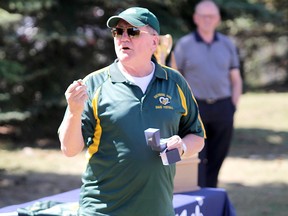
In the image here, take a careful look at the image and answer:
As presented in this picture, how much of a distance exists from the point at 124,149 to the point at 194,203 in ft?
5.70

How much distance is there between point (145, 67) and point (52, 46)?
302 inches

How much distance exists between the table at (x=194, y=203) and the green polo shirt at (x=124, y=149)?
123 cm

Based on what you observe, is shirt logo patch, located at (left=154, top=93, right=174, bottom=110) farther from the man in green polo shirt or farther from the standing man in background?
the standing man in background

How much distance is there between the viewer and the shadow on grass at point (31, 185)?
24.9 ft

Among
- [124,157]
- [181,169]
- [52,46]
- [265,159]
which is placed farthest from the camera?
[52,46]

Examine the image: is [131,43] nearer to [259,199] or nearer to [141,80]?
[141,80]

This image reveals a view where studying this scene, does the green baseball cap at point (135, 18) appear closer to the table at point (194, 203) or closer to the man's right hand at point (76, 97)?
the man's right hand at point (76, 97)

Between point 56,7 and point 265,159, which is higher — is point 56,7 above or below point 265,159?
above

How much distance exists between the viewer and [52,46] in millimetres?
10992

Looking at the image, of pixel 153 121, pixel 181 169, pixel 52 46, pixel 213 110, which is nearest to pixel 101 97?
pixel 153 121

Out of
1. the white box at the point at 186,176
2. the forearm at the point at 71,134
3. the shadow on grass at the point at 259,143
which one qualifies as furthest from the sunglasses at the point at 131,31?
the shadow on grass at the point at 259,143

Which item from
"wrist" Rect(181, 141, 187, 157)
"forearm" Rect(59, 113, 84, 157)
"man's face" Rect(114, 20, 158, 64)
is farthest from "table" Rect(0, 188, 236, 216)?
"man's face" Rect(114, 20, 158, 64)

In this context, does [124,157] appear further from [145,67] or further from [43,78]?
[43,78]

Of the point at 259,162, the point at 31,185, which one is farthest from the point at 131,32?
the point at 259,162
